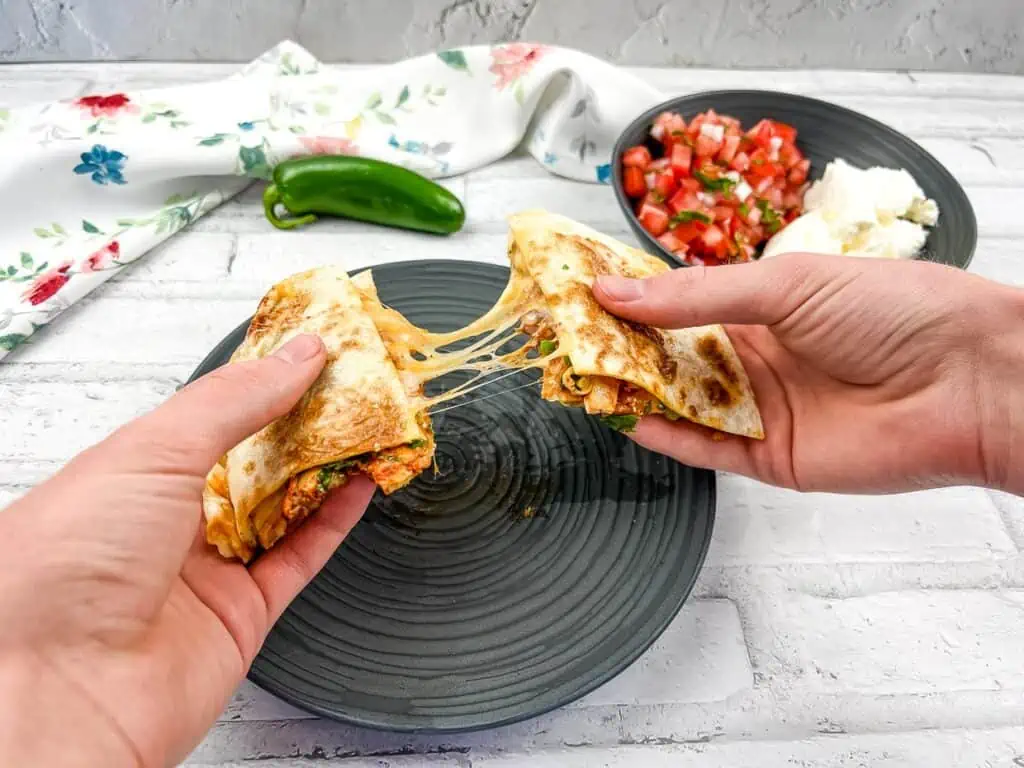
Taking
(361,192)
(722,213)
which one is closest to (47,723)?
(361,192)

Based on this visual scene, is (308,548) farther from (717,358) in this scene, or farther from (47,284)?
(47,284)

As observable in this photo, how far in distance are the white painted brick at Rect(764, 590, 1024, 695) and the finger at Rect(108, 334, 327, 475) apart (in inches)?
44.1

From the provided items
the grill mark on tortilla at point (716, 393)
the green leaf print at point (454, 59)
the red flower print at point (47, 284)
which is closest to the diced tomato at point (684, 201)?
the grill mark on tortilla at point (716, 393)

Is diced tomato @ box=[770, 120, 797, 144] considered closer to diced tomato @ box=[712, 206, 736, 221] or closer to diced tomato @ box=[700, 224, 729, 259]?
diced tomato @ box=[712, 206, 736, 221]

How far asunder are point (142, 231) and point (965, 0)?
3.18 metres

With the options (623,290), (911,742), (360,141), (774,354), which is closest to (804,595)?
(911,742)

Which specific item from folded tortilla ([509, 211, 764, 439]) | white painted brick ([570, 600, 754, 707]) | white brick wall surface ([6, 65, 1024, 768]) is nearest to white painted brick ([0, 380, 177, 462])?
white brick wall surface ([6, 65, 1024, 768])

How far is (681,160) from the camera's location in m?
2.37

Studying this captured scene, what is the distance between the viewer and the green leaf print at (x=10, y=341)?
201 centimetres

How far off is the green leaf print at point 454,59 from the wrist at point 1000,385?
6.00 feet

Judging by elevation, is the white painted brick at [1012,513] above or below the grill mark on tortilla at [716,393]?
below

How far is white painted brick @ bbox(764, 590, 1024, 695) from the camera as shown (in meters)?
1.61

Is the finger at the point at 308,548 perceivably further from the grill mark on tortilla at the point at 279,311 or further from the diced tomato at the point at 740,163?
the diced tomato at the point at 740,163

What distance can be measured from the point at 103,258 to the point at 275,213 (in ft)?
1.72
